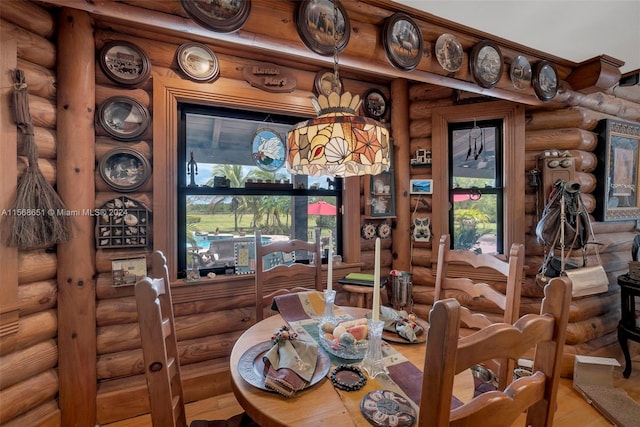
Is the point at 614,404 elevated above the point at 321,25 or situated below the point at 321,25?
below

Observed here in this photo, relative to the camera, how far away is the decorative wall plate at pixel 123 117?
180 centimetres

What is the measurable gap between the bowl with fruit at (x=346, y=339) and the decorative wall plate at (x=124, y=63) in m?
1.93

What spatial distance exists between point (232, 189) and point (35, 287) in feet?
4.20

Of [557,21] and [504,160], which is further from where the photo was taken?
[504,160]

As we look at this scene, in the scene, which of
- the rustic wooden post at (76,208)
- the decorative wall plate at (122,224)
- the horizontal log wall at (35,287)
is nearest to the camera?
the horizontal log wall at (35,287)

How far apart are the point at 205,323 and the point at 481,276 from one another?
92.3 inches

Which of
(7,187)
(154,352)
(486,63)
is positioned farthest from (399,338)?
(7,187)

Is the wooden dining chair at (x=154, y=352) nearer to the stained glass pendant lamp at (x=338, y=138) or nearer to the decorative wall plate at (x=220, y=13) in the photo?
the stained glass pendant lamp at (x=338, y=138)

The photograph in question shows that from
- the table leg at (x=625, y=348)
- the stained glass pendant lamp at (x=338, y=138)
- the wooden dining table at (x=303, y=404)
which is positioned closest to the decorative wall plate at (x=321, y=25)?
the stained glass pendant lamp at (x=338, y=138)

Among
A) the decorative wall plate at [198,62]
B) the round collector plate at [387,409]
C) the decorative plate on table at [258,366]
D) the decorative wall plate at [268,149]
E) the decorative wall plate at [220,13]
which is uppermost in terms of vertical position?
the decorative wall plate at [198,62]

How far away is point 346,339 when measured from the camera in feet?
3.77

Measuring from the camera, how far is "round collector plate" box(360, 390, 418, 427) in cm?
79

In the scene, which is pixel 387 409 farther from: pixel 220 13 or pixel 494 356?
pixel 220 13

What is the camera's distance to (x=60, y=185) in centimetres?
167
